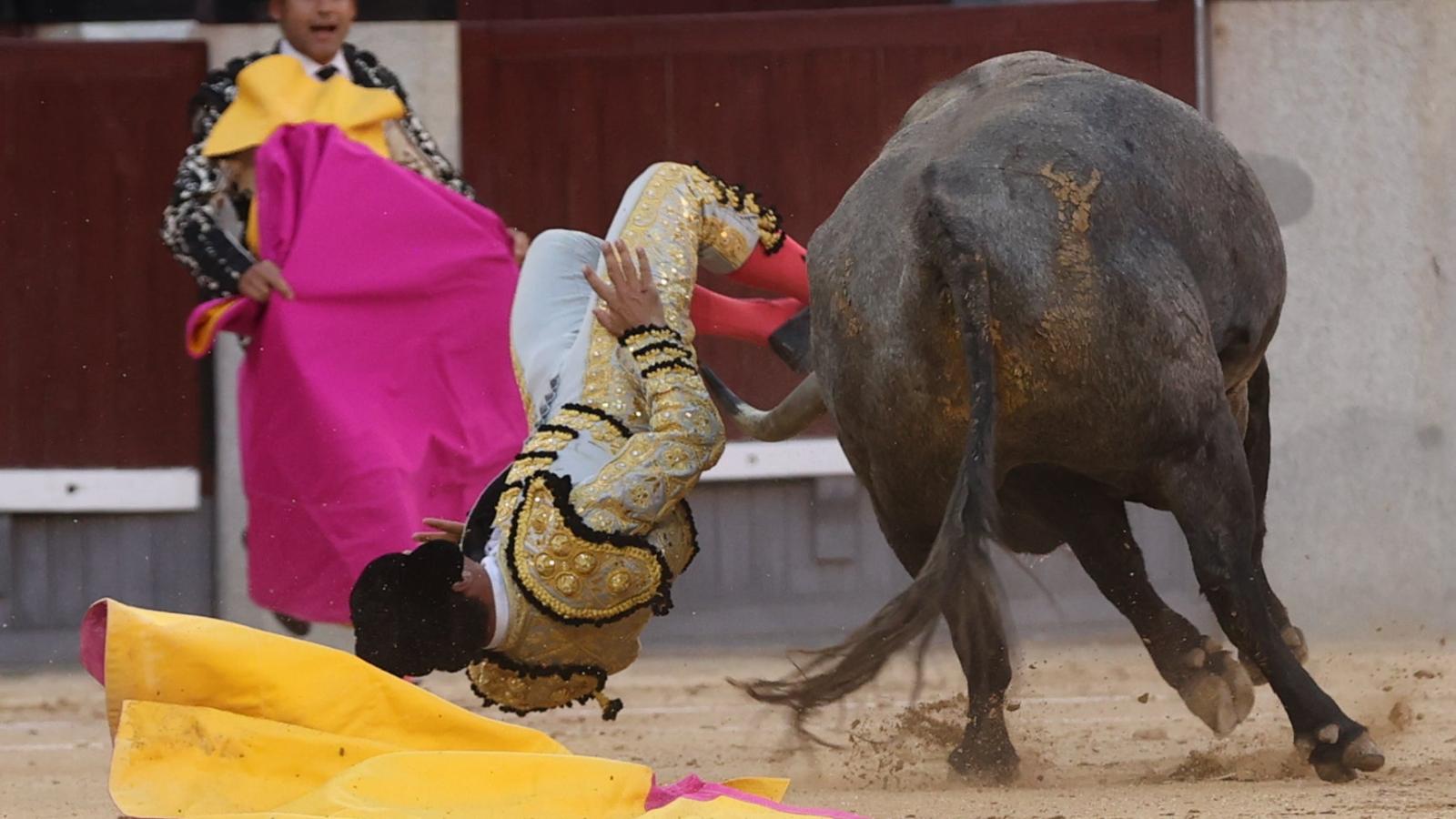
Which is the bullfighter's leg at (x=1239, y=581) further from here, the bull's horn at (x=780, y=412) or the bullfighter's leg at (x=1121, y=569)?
the bull's horn at (x=780, y=412)

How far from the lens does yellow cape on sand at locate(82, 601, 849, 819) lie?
256cm

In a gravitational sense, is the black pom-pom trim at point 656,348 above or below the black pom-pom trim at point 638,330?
below

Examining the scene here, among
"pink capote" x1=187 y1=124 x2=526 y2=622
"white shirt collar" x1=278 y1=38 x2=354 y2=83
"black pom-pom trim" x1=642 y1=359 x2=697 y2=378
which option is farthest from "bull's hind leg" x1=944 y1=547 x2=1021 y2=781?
"white shirt collar" x1=278 y1=38 x2=354 y2=83

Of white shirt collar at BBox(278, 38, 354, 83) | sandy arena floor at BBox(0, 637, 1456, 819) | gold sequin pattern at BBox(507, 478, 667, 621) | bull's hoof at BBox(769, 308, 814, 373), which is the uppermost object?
white shirt collar at BBox(278, 38, 354, 83)

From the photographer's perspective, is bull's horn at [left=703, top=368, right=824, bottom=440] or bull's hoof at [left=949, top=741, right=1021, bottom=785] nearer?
bull's hoof at [left=949, top=741, right=1021, bottom=785]

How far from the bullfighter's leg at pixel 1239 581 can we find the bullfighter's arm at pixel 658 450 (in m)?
0.69

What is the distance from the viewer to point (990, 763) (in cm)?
329

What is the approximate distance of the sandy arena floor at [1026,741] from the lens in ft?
9.45

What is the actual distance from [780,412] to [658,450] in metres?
0.67

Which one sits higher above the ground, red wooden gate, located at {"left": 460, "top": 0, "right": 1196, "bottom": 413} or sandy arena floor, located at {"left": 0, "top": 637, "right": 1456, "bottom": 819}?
red wooden gate, located at {"left": 460, "top": 0, "right": 1196, "bottom": 413}

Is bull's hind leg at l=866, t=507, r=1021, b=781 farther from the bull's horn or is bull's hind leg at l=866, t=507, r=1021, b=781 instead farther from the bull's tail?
the bull's horn

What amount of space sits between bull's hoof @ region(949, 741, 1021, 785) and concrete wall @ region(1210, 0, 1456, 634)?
2.76 metres

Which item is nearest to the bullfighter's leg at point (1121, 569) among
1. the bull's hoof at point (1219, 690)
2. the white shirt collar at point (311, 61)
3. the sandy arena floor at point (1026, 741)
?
the bull's hoof at point (1219, 690)

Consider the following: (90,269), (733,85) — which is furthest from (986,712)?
(90,269)
